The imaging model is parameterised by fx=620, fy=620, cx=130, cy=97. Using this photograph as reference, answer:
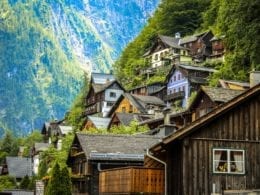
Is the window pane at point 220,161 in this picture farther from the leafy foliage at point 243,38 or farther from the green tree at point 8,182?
the green tree at point 8,182

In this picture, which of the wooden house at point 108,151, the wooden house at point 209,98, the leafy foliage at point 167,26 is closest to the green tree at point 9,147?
the leafy foliage at point 167,26

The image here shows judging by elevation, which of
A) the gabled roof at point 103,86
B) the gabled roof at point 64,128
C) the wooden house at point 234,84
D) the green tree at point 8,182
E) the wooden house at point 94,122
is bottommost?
the green tree at point 8,182

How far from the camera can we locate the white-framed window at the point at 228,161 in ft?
86.9

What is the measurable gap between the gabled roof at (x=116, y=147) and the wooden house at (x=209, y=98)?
5.10 metres

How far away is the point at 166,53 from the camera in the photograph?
123m

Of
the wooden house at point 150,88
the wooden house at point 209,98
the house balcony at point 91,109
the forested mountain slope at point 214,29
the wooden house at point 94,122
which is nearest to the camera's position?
the wooden house at point 209,98

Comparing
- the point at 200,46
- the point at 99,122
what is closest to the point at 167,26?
the point at 200,46

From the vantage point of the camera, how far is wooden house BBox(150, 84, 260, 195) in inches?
1032

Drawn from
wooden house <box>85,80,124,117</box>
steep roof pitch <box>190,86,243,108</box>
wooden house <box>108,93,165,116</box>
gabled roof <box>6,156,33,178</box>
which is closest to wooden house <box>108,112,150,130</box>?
wooden house <box>108,93,165,116</box>

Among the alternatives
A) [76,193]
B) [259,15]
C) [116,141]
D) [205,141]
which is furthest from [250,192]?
[259,15]

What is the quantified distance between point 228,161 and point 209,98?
2314 cm

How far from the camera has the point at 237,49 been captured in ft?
257

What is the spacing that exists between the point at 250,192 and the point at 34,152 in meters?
96.9

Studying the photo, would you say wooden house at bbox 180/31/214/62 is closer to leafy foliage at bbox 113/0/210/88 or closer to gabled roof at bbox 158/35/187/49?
gabled roof at bbox 158/35/187/49
